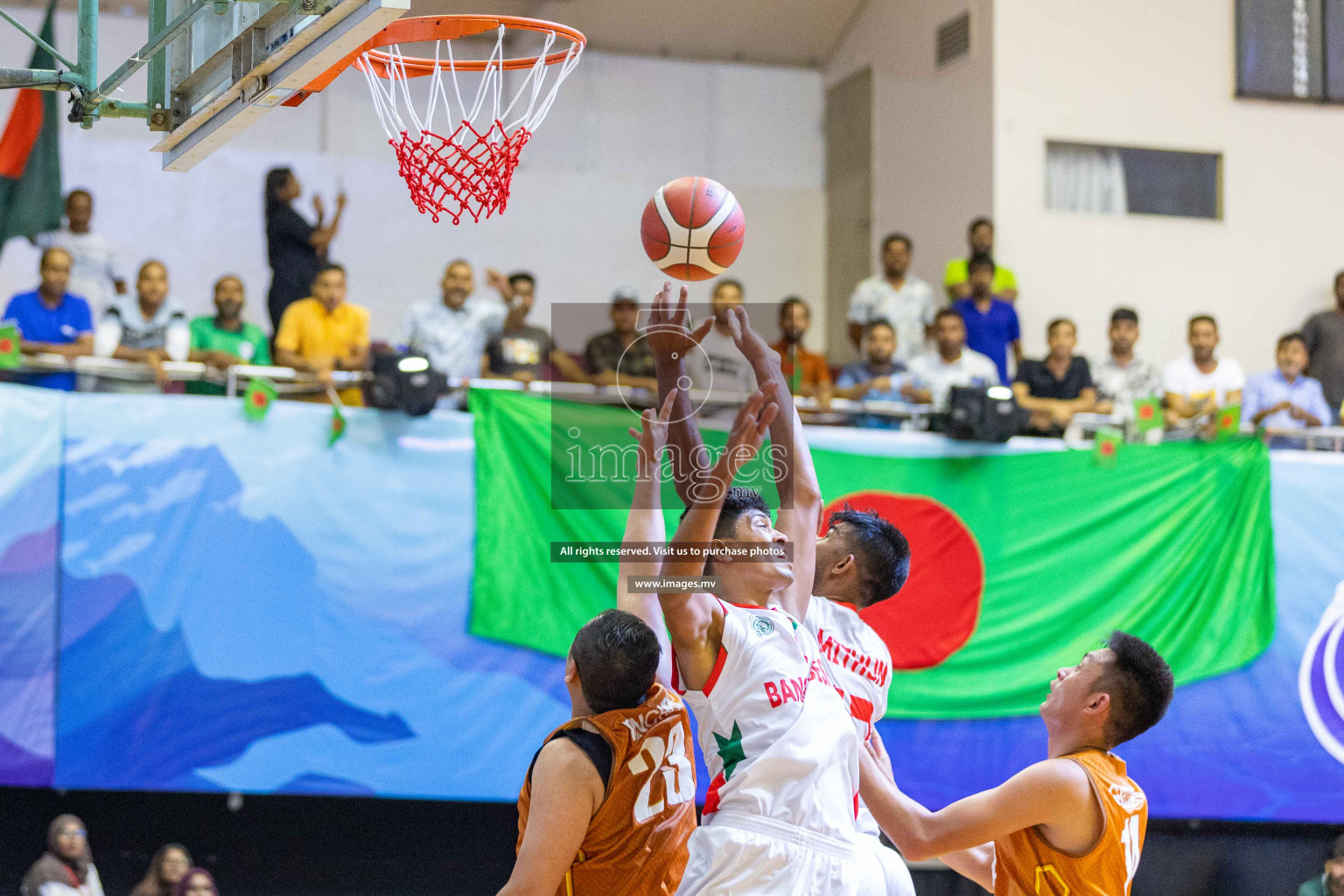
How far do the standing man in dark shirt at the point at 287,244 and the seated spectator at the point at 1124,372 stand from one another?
6074 millimetres

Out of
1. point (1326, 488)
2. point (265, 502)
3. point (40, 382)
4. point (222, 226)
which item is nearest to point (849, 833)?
point (265, 502)

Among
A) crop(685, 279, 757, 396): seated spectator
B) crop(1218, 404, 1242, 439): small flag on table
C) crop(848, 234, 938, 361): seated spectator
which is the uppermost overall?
crop(848, 234, 938, 361): seated spectator

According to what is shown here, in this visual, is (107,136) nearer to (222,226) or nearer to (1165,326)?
(222,226)

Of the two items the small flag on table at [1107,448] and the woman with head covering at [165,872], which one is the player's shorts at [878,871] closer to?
the woman with head covering at [165,872]

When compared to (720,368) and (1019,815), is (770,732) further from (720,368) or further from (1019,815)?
(720,368)

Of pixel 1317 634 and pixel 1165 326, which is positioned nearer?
pixel 1317 634

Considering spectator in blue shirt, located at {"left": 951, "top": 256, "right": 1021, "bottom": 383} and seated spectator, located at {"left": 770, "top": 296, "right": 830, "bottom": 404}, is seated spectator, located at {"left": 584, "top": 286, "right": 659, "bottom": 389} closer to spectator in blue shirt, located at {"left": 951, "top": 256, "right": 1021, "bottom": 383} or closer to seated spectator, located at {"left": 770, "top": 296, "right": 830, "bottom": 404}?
seated spectator, located at {"left": 770, "top": 296, "right": 830, "bottom": 404}

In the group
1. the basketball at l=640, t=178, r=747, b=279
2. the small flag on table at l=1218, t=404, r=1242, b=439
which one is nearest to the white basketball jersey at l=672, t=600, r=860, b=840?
the basketball at l=640, t=178, r=747, b=279

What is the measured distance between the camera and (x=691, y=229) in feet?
17.3

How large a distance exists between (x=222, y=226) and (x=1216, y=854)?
10.9 meters

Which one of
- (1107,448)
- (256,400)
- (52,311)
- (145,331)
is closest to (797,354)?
(1107,448)

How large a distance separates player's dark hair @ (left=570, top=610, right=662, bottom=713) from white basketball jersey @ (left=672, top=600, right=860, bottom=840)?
12cm

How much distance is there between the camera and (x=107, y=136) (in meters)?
14.5

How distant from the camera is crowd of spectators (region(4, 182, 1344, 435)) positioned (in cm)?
981
